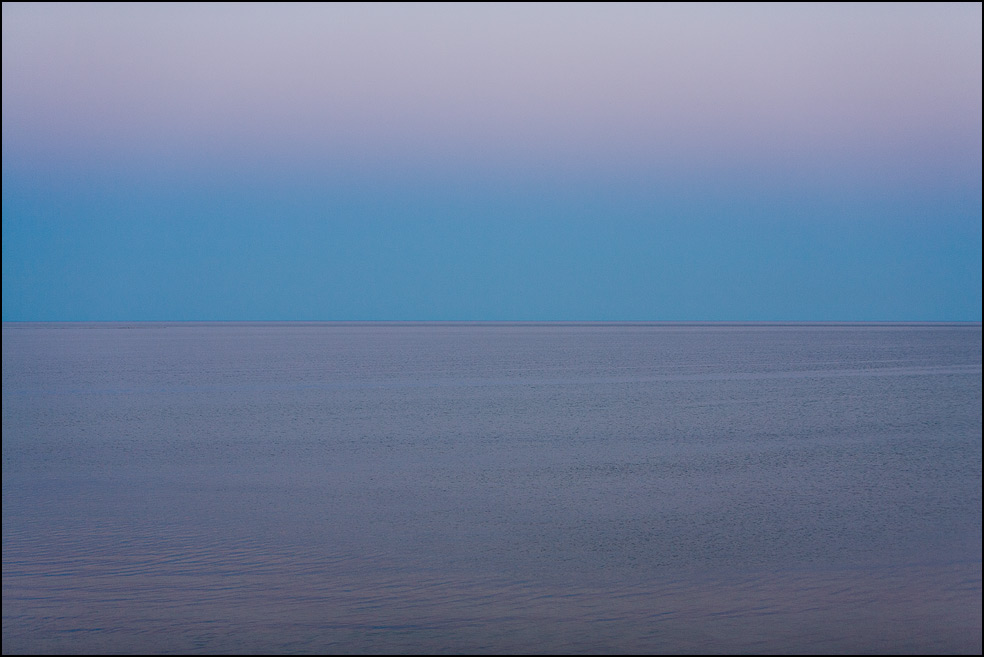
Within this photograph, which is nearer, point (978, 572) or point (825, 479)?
point (978, 572)

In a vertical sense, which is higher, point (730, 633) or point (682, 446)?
point (682, 446)

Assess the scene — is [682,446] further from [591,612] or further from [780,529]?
[591,612]

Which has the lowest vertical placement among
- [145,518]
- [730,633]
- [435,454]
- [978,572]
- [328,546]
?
[730,633]

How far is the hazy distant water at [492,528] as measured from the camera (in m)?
6.91

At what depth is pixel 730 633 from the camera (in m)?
6.75

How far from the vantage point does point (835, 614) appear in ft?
23.6

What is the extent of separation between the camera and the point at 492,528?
10.2 m

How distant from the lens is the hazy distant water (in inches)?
272

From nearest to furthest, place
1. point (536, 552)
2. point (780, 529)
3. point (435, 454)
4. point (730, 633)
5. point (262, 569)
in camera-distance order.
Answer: point (730, 633)
point (262, 569)
point (536, 552)
point (780, 529)
point (435, 454)

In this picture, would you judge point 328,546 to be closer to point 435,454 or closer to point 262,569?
point 262,569

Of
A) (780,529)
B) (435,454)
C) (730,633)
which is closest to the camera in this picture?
(730,633)

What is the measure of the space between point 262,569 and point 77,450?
31.2ft

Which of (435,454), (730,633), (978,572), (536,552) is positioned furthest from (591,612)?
(435,454)

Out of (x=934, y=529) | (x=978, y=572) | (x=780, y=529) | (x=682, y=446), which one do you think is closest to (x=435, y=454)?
(x=682, y=446)
